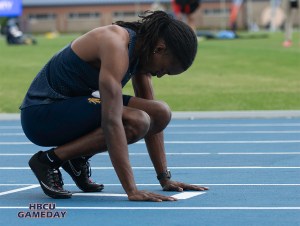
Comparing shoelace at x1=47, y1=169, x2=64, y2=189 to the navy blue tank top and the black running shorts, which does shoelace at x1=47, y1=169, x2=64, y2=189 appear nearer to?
the black running shorts

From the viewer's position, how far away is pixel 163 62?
7.25 metres

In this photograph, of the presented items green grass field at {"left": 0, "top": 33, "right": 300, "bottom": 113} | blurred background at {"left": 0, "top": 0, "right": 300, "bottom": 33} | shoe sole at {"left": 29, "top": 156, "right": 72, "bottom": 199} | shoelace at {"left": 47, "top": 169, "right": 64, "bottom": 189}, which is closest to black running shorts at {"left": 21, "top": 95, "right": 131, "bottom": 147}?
shoelace at {"left": 47, "top": 169, "right": 64, "bottom": 189}

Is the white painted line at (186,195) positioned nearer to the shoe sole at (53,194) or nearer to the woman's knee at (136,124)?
the woman's knee at (136,124)

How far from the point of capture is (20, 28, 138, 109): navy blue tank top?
737cm

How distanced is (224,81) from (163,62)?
14708 mm

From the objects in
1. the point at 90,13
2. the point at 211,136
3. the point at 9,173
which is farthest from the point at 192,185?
the point at 90,13

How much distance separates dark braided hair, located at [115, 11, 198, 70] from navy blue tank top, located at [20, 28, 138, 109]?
13 centimetres

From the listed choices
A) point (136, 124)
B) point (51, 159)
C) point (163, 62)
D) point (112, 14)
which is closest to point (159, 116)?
point (136, 124)

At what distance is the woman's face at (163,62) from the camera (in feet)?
23.7

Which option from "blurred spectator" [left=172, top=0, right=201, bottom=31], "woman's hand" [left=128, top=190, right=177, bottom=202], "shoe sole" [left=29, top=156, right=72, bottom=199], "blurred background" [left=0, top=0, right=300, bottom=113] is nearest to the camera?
"woman's hand" [left=128, top=190, right=177, bottom=202]

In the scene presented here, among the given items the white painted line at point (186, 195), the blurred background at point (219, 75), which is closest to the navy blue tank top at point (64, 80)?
the white painted line at point (186, 195)

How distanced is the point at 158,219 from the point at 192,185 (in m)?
1.38

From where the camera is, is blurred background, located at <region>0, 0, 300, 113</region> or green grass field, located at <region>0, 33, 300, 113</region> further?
blurred background, located at <region>0, 0, 300, 113</region>

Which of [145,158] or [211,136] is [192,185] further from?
[211,136]
